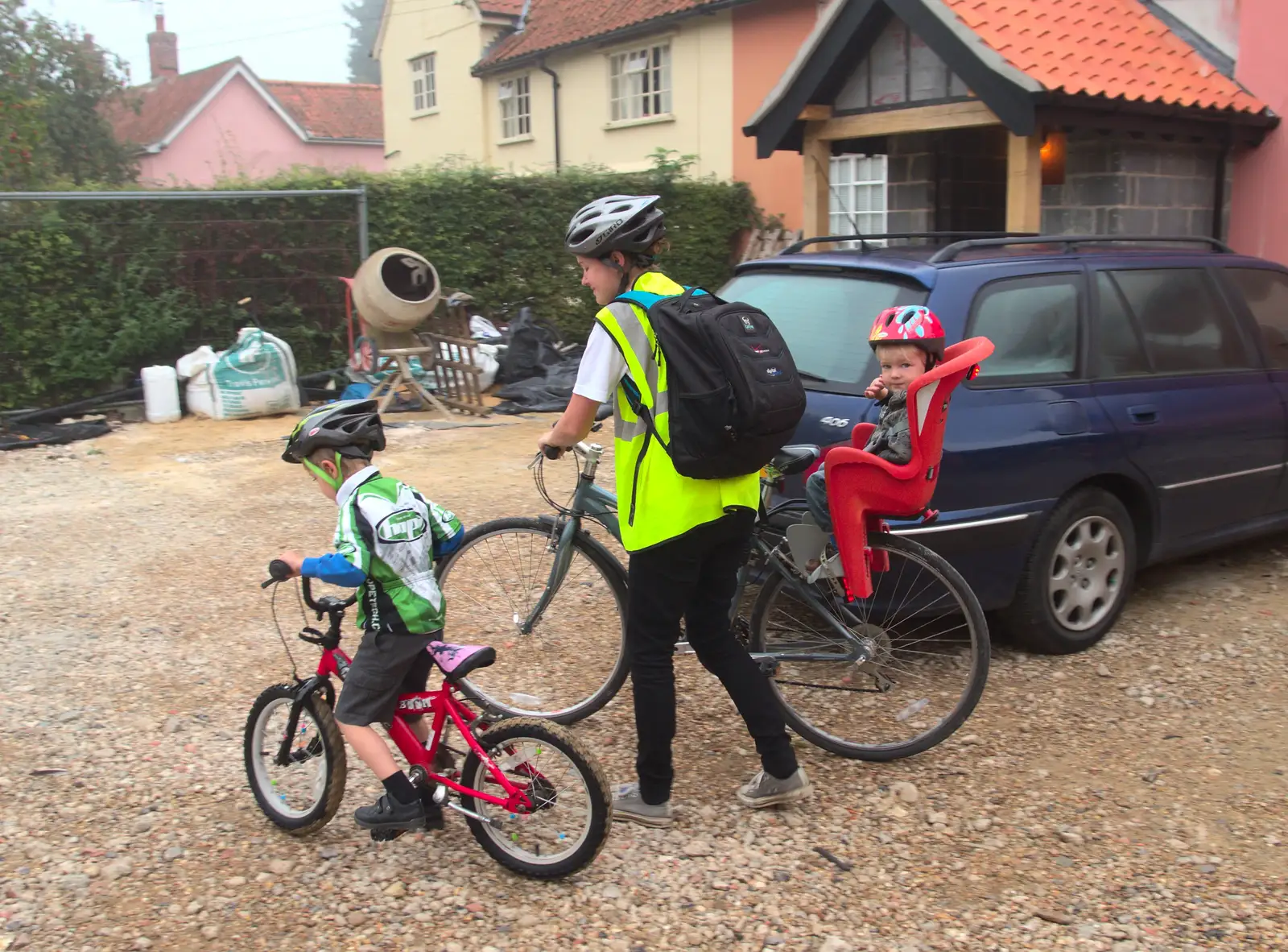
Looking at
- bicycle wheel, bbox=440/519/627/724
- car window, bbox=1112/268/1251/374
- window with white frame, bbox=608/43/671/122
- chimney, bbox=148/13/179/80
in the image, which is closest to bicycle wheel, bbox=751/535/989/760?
bicycle wheel, bbox=440/519/627/724

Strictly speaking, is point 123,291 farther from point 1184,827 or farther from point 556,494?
point 1184,827

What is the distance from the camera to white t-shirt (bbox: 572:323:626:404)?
3.28 meters

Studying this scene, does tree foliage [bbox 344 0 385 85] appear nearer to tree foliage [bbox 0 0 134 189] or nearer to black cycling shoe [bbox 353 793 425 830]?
tree foliage [bbox 0 0 134 189]

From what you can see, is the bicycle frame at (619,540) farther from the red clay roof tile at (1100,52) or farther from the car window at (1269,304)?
the red clay roof tile at (1100,52)

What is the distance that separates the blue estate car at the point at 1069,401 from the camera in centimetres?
445

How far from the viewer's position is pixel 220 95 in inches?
1407

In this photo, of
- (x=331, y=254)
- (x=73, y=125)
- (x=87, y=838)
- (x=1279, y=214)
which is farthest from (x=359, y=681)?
(x=73, y=125)

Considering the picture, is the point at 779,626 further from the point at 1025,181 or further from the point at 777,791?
the point at 1025,181

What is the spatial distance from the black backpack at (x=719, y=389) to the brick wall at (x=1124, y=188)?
22.9 ft

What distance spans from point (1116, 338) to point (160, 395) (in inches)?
355

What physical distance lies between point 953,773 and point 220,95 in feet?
122

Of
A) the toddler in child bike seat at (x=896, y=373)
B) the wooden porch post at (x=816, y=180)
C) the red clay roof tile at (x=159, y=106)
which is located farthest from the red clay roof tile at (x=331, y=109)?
the toddler in child bike seat at (x=896, y=373)

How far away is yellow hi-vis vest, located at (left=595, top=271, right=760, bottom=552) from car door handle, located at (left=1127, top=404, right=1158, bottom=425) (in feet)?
7.66

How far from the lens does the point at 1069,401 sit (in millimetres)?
4699
